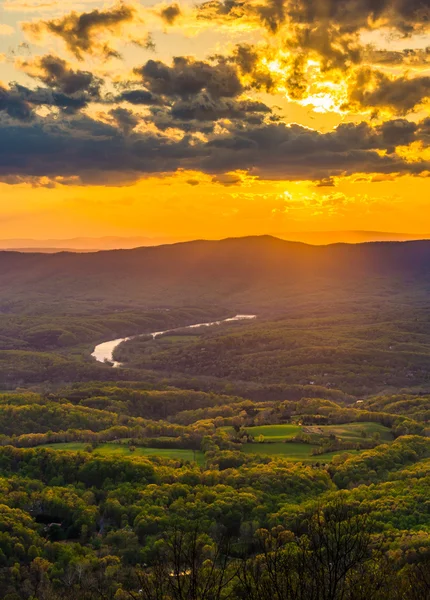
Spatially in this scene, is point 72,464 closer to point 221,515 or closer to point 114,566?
point 221,515

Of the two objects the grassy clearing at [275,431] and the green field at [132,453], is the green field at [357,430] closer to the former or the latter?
the grassy clearing at [275,431]

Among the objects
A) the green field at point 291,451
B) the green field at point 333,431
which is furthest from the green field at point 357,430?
the green field at point 291,451

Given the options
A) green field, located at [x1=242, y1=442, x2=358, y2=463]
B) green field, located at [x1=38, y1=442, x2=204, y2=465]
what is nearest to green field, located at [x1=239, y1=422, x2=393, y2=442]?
green field, located at [x1=242, y1=442, x2=358, y2=463]

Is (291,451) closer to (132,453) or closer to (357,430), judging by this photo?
(357,430)

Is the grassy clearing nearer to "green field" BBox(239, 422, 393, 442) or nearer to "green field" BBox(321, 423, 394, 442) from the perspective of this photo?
"green field" BBox(239, 422, 393, 442)

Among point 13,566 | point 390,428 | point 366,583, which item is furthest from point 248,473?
point 366,583
